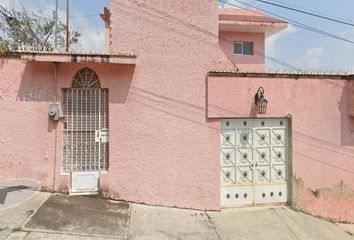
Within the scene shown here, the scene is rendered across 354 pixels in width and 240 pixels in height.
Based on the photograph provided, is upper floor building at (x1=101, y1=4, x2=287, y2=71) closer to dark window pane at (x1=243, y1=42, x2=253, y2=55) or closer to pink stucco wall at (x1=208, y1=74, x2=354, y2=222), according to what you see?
dark window pane at (x1=243, y1=42, x2=253, y2=55)

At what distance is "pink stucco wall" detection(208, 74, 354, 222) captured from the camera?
783 centimetres

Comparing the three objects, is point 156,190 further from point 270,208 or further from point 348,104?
point 348,104

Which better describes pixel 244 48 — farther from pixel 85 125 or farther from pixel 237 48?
pixel 85 125

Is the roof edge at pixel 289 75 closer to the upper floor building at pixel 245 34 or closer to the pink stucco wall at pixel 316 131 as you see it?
the pink stucco wall at pixel 316 131

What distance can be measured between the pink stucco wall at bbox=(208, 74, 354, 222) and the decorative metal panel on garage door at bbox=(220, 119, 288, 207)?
266 millimetres

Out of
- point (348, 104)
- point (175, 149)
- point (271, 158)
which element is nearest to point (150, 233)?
point (175, 149)

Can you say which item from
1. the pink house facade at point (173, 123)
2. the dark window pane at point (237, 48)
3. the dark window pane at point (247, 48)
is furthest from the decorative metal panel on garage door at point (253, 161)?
the dark window pane at point (247, 48)

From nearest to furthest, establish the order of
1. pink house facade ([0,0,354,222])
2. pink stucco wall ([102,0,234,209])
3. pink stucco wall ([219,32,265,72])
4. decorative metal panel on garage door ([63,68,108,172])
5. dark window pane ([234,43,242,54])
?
1. pink house facade ([0,0,354,222])
2. decorative metal panel on garage door ([63,68,108,172])
3. pink stucco wall ([102,0,234,209])
4. pink stucco wall ([219,32,265,72])
5. dark window pane ([234,43,242,54])

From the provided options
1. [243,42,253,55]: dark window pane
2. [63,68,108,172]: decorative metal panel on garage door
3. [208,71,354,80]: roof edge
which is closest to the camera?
[63,68,108,172]: decorative metal panel on garage door

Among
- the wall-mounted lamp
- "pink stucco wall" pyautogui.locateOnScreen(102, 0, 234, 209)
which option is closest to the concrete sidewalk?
"pink stucco wall" pyautogui.locateOnScreen(102, 0, 234, 209)

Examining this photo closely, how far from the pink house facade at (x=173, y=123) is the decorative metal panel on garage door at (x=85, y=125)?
22 millimetres

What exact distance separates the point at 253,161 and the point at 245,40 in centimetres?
1032

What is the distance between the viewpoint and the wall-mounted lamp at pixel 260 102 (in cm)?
766

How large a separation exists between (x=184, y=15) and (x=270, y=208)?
16.4ft
